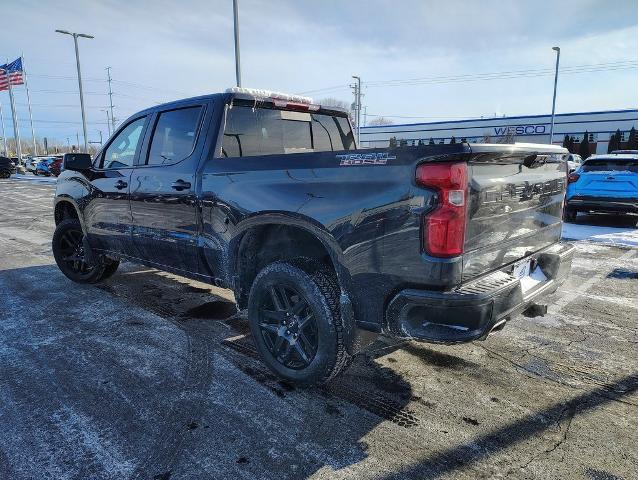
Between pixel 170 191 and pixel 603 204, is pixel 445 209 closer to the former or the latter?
pixel 170 191

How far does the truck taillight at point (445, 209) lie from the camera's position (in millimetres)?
2215

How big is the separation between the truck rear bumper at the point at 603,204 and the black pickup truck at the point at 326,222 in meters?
7.07

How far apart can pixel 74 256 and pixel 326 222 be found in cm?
426

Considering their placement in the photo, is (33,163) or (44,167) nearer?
(44,167)

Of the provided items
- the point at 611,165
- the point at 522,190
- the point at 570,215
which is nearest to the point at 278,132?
the point at 522,190

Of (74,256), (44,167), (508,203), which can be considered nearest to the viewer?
(508,203)

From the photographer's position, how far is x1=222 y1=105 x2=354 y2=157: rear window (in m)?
3.68

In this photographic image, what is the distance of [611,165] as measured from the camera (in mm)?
9453

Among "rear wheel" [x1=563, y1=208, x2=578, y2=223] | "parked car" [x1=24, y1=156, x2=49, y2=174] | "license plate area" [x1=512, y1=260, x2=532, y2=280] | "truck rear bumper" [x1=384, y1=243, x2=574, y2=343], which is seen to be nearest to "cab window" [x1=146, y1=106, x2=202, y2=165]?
"truck rear bumper" [x1=384, y1=243, x2=574, y2=343]

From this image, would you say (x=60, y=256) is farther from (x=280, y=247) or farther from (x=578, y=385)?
(x=578, y=385)

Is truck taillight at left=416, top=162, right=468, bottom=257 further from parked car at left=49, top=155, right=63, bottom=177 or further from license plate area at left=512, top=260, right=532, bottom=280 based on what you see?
parked car at left=49, top=155, right=63, bottom=177

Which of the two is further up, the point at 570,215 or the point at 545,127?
the point at 545,127

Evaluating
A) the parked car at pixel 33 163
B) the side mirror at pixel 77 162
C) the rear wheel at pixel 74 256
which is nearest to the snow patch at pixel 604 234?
the rear wheel at pixel 74 256

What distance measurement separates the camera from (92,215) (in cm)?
497
